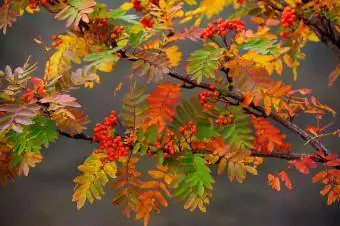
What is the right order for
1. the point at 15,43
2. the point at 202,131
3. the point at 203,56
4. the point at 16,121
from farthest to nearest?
1. the point at 15,43
2. the point at 202,131
3. the point at 203,56
4. the point at 16,121

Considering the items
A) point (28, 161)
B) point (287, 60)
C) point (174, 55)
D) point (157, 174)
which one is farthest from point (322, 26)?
point (28, 161)

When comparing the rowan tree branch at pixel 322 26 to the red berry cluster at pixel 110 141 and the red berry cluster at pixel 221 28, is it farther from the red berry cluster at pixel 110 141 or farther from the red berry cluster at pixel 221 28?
the red berry cluster at pixel 110 141

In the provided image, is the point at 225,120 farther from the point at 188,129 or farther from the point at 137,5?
the point at 137,5

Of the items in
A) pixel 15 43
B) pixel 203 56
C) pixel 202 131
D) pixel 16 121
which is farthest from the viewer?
pixel 15 43

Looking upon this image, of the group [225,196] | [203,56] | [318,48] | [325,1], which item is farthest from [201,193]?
[318,48]

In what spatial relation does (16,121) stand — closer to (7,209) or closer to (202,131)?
(202,131)

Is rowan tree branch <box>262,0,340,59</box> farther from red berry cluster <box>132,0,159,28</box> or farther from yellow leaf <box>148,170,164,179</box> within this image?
yellow leaf <box>148,170,164,179</box>

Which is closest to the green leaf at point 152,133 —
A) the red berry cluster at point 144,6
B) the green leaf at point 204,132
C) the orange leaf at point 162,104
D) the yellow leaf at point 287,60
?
the orange leaf at point 162,104
